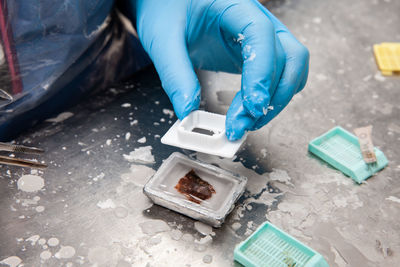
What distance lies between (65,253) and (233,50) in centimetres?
80

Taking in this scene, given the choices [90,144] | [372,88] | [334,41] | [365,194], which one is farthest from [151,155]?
[334,41]

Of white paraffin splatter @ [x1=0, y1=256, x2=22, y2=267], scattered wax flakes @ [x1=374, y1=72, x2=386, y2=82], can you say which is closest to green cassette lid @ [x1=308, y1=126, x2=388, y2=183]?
scattered wax flakes @ [x1=374, y1=72, x2=386, y2=82]

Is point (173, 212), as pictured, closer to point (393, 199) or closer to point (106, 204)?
point (106, 204)

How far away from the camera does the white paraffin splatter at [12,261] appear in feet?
3.02

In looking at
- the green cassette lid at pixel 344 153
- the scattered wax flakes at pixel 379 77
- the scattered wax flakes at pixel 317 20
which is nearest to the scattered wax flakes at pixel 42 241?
the green cassette lid at pixel 344 153

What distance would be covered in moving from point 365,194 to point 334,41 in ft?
2.87

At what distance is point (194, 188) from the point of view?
104 centimetres

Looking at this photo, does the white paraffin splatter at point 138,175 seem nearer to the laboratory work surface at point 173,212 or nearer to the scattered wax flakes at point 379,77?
the laboratory work surface at point 173,212

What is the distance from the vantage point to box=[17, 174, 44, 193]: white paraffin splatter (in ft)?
3.57

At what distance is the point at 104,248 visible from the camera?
96 cm

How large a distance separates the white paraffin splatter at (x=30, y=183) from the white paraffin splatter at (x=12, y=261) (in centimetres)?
21

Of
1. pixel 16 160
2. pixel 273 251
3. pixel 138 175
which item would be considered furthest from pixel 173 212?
pixel 16 160

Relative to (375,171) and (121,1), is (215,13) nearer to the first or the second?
(121,1)

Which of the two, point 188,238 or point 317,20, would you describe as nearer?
point 188,238
